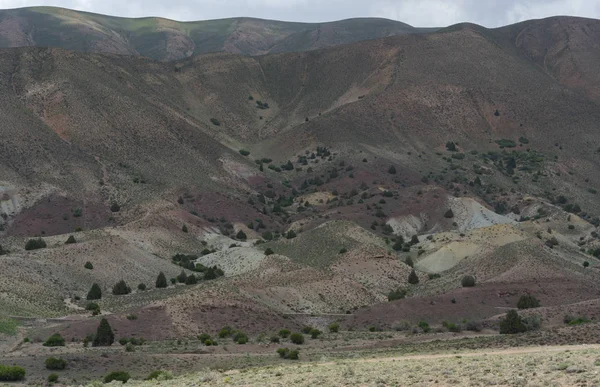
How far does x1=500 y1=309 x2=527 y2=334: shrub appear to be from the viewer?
4803cm

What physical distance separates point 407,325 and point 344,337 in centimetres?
597

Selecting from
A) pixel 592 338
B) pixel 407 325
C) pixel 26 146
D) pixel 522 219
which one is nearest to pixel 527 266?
pixel 407 325

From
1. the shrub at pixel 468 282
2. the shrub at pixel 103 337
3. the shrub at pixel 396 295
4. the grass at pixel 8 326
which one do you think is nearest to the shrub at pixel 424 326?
the shrub at pixel 396 295

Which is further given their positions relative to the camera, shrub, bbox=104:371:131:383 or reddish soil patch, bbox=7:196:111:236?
reddish soil patch, bbox=7:196:111:236

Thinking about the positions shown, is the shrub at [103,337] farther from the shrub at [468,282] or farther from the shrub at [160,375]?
the shrub at [468,282]

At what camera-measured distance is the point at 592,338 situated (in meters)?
39.8

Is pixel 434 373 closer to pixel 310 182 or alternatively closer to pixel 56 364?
pixel 56 364

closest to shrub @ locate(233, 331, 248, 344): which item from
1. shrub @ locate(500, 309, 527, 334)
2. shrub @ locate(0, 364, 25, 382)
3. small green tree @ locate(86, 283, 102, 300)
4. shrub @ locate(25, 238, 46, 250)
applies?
shrub @ locate(500, 309, 527, 334)

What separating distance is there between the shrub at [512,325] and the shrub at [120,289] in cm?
3046

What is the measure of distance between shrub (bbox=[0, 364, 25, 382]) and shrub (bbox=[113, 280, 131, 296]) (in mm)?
31103

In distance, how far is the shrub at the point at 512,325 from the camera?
48031mm

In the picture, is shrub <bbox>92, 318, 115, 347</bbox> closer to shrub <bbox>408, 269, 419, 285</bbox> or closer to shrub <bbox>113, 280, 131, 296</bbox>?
shrub <bbox>113, 280, 131, 296</bbox>

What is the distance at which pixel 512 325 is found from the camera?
48.4 m

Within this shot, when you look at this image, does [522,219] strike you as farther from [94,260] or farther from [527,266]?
[94,260]
